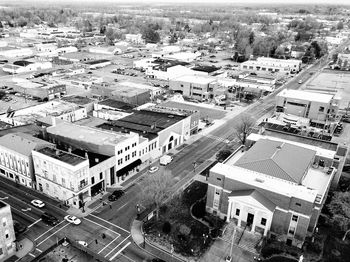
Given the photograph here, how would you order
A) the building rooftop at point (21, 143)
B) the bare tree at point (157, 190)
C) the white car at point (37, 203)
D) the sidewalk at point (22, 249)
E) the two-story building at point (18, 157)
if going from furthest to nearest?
the building rooftop at point (21, 143) → the two-story building at point (18, 157) → the white car at point (37, 203) → the bare tree at point (157, 190) → the sidewalk at point (22, 249)

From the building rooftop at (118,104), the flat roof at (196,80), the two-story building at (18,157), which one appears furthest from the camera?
the flat roof at (196,80)

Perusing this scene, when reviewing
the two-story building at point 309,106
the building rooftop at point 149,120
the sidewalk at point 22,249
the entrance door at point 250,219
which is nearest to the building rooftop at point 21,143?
the sidewalk at point 22,249

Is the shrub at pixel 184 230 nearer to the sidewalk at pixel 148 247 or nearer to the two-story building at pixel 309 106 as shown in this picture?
the sidewalk at pixel 148 247

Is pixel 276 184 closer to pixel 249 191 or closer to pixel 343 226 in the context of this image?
pixel 249 191

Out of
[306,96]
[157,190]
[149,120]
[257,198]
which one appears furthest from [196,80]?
[257,198]

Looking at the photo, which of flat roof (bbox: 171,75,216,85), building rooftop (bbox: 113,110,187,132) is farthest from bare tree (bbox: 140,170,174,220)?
flat roof (bbox: 171,75,216,85)

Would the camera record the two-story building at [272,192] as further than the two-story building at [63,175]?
No

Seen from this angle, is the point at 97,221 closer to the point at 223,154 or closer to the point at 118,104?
the point at 223,154
